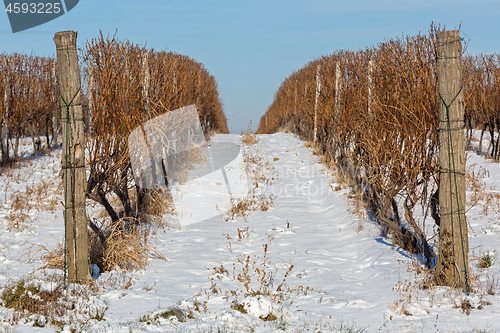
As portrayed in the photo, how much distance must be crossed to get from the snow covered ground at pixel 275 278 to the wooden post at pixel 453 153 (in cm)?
38

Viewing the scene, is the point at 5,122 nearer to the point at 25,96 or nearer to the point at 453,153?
the point at 25,96

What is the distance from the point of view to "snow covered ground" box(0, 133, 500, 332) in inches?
160

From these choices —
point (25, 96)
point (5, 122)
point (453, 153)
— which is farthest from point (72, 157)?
point (25, 96)

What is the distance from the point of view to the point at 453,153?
4812mm

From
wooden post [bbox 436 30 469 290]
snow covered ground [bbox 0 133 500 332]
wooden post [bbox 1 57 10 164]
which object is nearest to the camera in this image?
snow covered ground [bbox 0 133 500 332]

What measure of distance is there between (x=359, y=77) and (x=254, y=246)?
6439mm

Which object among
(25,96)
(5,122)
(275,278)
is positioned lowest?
(275,278)

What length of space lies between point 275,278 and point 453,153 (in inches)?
117

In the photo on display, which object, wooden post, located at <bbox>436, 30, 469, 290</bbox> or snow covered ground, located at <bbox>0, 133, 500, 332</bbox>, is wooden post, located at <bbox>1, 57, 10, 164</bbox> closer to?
snow covered ground, located at <bbox>0, 133, 500, 332</bbox>

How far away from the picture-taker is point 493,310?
4133 millimetres

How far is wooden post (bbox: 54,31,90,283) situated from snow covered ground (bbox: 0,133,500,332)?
0.44 meters

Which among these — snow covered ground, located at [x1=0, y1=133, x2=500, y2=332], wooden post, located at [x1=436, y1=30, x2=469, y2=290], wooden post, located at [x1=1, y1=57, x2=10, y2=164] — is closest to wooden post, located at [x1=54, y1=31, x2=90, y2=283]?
snow covered ground, located at [x1=0, y1=133, x2=500, y2=332]

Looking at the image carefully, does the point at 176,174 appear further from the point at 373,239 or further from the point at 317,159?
the point at 373,239

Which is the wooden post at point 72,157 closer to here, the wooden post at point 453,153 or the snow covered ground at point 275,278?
the snow covered ground at point 275,278
